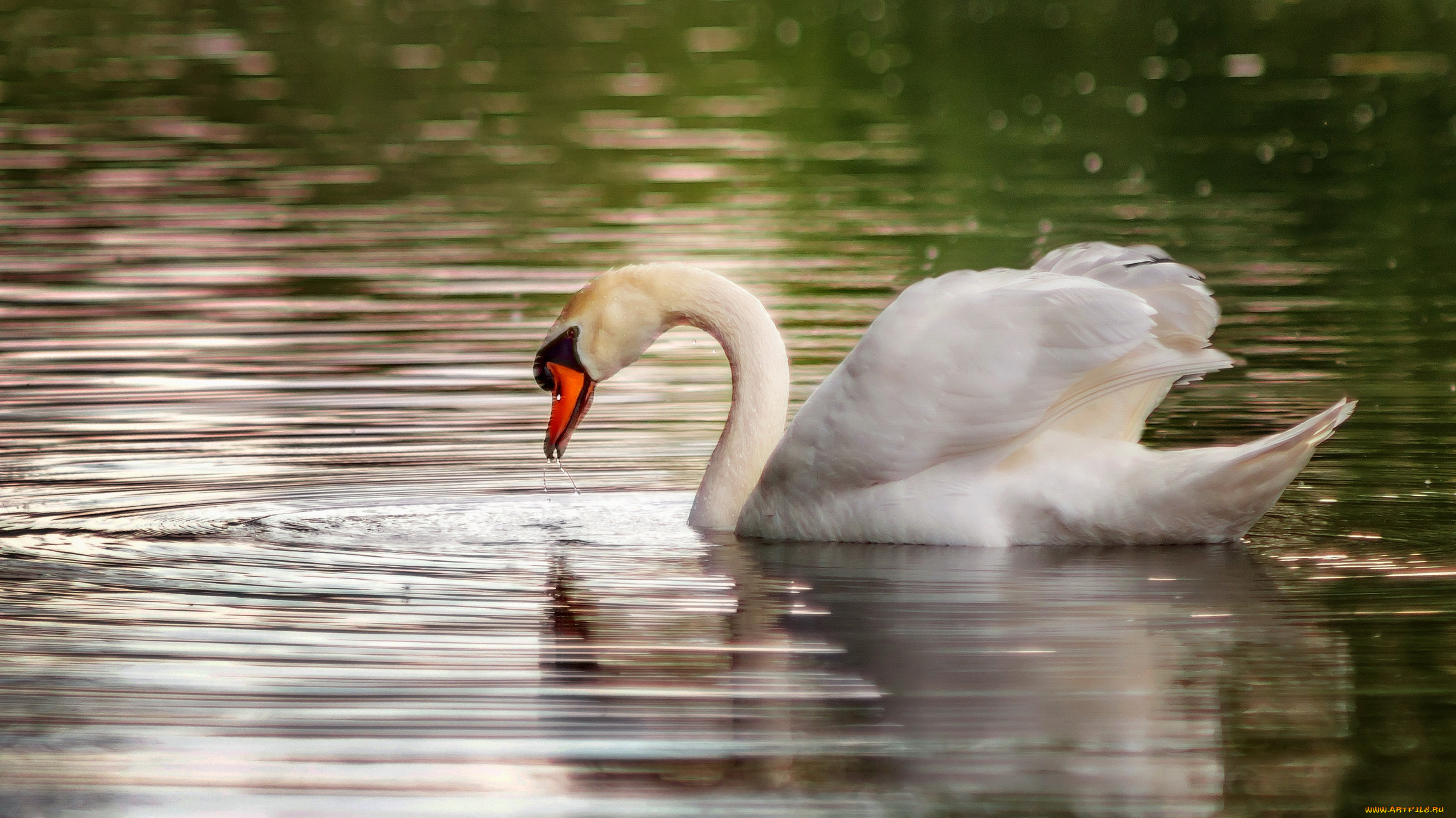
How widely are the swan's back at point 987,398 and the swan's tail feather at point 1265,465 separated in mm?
68

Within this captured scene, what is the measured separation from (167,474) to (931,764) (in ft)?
17.7

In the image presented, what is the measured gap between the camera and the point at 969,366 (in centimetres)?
809

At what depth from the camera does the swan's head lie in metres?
8.98

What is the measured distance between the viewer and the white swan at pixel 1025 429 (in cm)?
799

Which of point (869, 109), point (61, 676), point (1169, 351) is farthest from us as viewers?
point (869, 109)

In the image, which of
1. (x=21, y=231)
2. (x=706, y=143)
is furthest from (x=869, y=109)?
(x=21, y=231)

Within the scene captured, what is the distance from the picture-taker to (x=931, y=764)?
561 cm

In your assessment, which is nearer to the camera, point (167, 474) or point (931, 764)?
point (931, 764)

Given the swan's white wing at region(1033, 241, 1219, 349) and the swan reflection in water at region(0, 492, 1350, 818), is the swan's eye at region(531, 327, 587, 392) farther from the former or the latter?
the swan's white wing at region(1033, 241, 1219, 349)

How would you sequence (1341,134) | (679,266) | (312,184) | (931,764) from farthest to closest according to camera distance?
1. (1341,134)
2. (312,184)
3. (679,266)
4. (931,764)

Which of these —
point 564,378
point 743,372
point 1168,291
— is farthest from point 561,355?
point 1168,291

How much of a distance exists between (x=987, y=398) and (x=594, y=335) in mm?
1851

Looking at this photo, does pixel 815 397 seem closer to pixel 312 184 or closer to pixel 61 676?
pixel 61 676

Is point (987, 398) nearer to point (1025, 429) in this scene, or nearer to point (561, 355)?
point (1025, 429)
